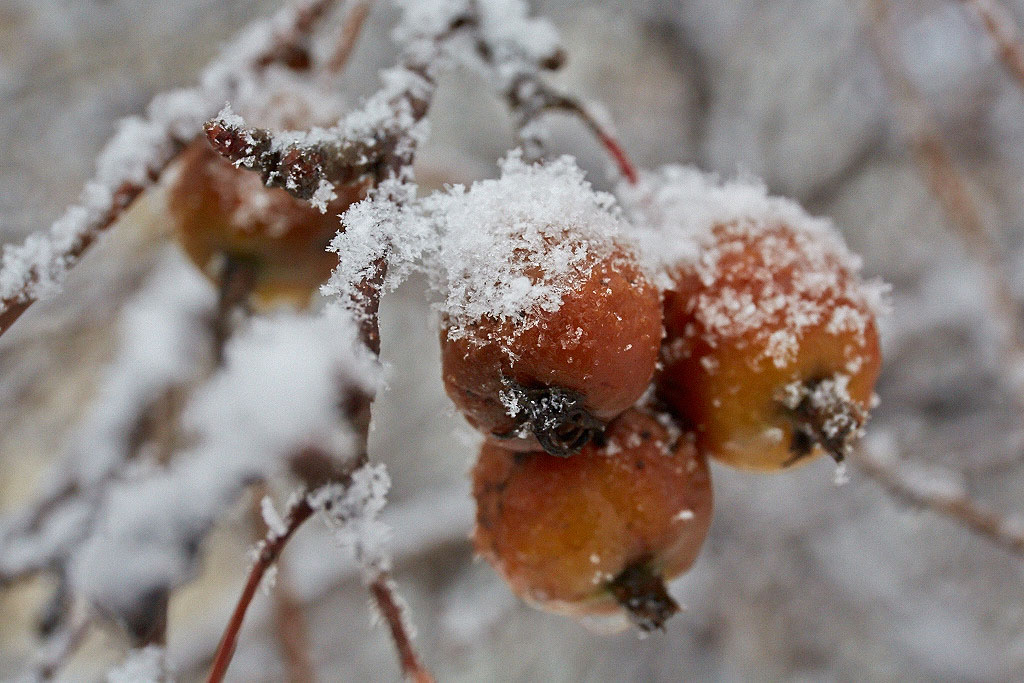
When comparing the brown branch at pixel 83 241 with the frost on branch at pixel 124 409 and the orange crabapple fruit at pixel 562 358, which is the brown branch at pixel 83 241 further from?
the frost on branch at pixel 124 409

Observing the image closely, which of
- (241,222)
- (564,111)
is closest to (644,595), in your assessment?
(564,111)

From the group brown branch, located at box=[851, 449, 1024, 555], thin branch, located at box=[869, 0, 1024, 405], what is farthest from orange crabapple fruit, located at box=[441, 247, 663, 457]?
thin branch, located at box=[869, 0, 1024, 405]

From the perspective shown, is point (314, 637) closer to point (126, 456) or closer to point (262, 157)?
point (126, 456)

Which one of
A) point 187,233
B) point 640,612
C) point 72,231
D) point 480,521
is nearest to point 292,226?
point 187,233

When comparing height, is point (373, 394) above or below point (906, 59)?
below

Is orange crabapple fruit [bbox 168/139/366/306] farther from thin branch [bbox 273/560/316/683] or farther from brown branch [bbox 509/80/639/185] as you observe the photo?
thin branch [bbox 273/560/316/683]

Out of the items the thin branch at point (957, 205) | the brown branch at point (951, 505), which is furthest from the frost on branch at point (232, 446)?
the thin branch at point (957, 205)

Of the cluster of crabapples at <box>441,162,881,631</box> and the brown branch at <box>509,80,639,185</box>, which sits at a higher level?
the brown branch at <box>509,80,639,185</box>
